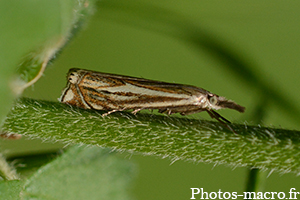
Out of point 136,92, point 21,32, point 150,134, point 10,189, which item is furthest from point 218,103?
point 21,32

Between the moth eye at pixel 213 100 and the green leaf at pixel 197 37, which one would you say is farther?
the green leaf at pixel 197 37

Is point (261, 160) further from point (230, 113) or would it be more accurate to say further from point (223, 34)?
point (223, 34)

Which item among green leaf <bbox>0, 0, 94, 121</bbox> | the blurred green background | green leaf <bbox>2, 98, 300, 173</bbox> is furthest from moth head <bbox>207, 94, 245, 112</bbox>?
the blurred green background

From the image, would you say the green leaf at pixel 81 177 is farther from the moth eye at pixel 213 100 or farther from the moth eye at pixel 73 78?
the moth eye at pixel 213 100

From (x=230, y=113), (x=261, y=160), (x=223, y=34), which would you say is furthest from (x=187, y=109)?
(x=223, y=34)

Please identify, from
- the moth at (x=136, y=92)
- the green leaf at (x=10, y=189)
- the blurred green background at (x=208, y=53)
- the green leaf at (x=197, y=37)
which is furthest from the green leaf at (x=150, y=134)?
the green leaf at (x=197, y=37)

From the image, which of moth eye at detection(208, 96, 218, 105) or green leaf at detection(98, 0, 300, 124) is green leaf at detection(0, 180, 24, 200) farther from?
green leaf at detection(98, 0, 300, 124)

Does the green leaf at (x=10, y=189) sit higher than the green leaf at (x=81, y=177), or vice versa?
the green leaf at (x=81, y=177)
